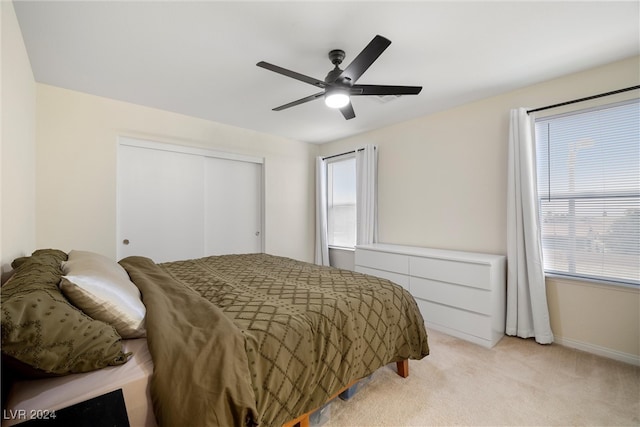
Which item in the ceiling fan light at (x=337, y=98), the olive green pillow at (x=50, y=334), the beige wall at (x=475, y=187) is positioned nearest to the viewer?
the olive green pillow at (x=50, y=334)

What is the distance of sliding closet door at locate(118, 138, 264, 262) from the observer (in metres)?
3.24

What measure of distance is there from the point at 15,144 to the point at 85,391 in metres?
1.81

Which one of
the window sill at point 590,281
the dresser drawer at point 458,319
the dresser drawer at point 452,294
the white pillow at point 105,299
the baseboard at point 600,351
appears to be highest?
the white pillow at point 105,299

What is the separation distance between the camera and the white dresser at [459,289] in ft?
8.54

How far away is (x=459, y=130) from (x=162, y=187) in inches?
143

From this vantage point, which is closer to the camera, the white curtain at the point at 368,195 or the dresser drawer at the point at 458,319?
the dresser drawer at the point at 458,319

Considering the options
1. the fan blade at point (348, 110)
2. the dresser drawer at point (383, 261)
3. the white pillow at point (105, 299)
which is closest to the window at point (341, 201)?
the dresser drawer at point (383, 261)

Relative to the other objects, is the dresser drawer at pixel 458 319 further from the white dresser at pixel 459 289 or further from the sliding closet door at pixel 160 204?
the sliding closet door at pixel 160 204

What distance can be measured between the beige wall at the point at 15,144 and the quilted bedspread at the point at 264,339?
68 cm

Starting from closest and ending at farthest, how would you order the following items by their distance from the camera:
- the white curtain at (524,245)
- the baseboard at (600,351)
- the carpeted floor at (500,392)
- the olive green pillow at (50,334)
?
1. the olive green pillow at (50,334)
2. the carpeted floor at (500,392)
3. the baseboard at (600,351)
4. the white curtain at (524,245)

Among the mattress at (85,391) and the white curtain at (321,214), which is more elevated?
the white curtain at (321,214)

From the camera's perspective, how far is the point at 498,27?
6.20ft

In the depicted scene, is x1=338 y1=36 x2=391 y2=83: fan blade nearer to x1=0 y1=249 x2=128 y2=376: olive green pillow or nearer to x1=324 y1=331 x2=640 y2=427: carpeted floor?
x1=0 y1=249 x2=128 y2=376: olive green pillow

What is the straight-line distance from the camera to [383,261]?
3.45 m
